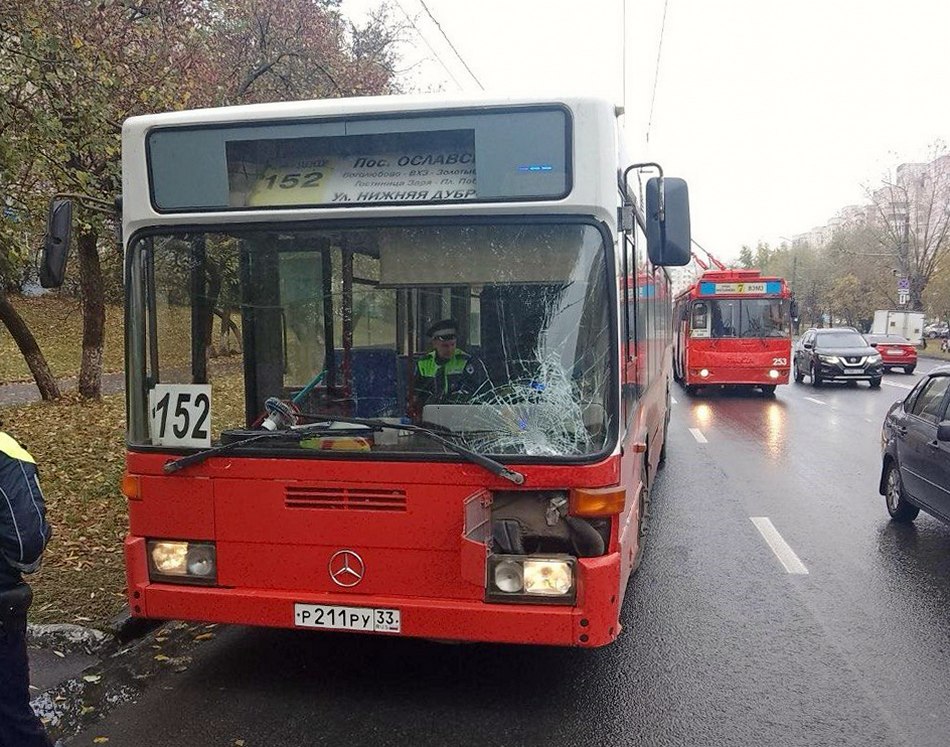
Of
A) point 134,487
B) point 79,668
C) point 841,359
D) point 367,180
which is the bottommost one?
point 79,668

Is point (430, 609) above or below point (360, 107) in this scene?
below

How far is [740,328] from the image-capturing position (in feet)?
69.6

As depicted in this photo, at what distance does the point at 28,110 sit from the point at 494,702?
7.93m

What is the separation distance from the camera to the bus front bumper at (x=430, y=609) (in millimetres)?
3873

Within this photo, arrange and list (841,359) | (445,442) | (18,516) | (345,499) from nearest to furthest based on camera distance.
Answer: (18,516) < (445,442) < (345,499) < (841,359)

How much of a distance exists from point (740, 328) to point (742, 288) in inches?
38.9

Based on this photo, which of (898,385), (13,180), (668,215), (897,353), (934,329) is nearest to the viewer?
(668,215)

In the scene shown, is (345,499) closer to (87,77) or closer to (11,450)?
(11,450)

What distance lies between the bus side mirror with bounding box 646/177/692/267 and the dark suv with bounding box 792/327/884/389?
890 inches

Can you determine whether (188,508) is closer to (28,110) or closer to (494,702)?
(494,702)

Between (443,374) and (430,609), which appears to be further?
(443,374)

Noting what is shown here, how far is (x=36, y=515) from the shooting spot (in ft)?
10.5

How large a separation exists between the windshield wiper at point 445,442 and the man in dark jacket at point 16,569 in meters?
1.36

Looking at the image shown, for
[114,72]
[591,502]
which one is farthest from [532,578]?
[114,72]
